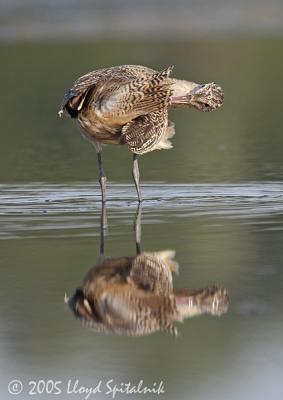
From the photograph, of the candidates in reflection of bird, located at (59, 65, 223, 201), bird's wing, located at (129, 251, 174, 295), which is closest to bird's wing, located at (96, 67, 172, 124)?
reflection of bird, located at (59, 65, 223, 201)

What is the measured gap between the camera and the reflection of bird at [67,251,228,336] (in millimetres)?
7695

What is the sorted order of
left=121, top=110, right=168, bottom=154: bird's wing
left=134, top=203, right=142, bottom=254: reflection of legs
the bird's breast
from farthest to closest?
the bird's breast → left=121, top=110, right=168, bottom=154: bird's wing → left=134, top=203, right=142, bottom=254: reflection of legs

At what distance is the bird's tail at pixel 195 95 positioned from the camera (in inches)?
450

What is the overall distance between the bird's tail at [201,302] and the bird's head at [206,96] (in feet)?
11.2

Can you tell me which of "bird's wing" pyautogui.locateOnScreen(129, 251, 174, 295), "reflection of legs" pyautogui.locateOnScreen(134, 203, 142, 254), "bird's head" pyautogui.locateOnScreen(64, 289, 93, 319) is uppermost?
"reflection of legs" pyautogui.locateOnScreen(134, 203, 142, 254)

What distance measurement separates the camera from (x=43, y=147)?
16422 mm

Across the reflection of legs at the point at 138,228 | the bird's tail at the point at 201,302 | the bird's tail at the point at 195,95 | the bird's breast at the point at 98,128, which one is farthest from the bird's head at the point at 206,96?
the bird's tail at the point at 201,302

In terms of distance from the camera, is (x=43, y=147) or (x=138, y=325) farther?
(x=43, y=147)

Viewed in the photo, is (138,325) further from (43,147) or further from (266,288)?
(43,147)

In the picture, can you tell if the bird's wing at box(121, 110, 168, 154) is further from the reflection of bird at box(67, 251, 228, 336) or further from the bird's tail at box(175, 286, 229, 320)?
the bird's tail at box(175, 286, 229, 320)

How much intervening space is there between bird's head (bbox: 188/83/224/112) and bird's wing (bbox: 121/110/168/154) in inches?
16.8

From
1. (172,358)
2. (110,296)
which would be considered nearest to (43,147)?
(110,296)

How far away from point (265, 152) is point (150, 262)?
20.3 ft

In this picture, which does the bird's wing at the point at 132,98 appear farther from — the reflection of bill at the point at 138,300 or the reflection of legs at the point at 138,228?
the reflection of bill at the point at 138,300
